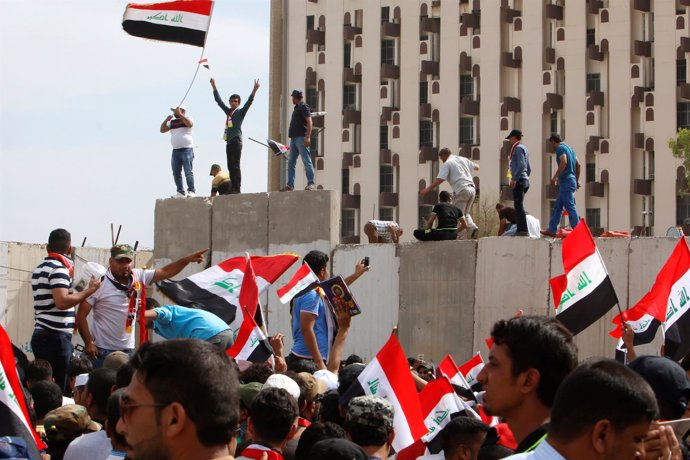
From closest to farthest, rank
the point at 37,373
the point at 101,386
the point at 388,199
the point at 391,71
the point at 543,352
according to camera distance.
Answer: the point at 543,352 < the point at 101,386 < the point at 37,373 < the point at 391,71 < the point at 388,199

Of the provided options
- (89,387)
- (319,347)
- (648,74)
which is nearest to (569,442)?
(89,387)

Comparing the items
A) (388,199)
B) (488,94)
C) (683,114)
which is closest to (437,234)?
(683,114)

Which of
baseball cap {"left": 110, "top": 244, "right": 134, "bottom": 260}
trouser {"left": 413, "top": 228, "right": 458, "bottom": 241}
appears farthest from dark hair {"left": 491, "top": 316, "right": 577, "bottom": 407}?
trouser {"left": 413, "top": 228, "right": 458, "bottom": 241}

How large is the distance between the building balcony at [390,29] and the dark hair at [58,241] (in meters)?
54.9

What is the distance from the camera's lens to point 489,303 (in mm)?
17609

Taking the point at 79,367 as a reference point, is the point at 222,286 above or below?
above

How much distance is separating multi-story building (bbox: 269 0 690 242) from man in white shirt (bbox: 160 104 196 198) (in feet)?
128

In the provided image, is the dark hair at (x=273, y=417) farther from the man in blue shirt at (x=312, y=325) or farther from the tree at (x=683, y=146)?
the tree at (x=683, y=146)

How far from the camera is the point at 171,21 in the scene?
71.0 ft

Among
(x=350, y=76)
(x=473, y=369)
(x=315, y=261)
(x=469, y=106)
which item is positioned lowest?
(x=473, y=369)

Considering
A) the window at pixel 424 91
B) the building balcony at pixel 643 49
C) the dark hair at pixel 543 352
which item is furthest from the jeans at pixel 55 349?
the window at pixel 424 91

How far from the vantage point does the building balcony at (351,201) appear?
6681 cm

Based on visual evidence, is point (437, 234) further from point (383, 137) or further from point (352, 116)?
point (352, 116)

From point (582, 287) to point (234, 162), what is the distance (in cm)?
1172
